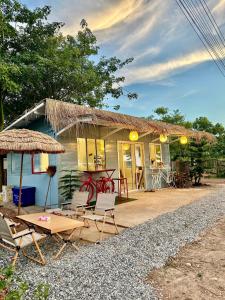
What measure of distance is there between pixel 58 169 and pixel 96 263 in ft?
17.0

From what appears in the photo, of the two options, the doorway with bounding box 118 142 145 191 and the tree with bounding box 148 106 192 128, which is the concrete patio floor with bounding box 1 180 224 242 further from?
the tree with bounding box 148 106 192 128

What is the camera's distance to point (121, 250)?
14.0 feet

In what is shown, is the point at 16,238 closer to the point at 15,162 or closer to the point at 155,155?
the point at 15,162

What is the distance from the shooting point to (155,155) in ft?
43.1

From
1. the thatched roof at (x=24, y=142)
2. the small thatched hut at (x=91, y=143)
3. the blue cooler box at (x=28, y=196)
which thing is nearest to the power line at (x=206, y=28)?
the small thatched hut at (x=91, y=143)

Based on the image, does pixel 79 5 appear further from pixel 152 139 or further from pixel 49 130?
pixel 152 139

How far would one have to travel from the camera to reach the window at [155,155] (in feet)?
41.8

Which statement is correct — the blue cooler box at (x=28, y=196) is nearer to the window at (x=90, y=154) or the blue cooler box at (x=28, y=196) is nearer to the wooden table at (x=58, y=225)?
the window at (x=90, y=154)

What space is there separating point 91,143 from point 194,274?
6.88m

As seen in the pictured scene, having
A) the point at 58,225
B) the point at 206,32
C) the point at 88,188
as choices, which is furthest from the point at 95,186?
the point at 206,32

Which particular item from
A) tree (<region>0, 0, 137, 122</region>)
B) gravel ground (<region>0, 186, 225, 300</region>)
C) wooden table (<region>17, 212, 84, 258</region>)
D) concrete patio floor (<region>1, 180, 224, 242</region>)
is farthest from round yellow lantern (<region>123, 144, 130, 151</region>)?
wooden table (<region>17, 212, 84, 258</region>)

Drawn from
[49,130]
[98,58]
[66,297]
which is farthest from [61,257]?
[98,58]

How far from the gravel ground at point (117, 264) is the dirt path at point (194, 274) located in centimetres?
16

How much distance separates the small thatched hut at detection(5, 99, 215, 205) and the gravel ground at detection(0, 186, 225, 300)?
377 centimetres
